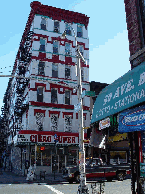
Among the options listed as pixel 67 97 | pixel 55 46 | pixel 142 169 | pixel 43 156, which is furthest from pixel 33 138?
pixel 142 169

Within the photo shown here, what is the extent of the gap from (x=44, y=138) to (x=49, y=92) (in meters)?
6.27

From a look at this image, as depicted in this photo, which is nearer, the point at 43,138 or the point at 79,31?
the point at 43,138

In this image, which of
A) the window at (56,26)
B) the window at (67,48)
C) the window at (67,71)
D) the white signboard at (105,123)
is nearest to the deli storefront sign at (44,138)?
the window at (67,71)

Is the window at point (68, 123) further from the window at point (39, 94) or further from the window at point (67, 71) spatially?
the window at point (67, 71)

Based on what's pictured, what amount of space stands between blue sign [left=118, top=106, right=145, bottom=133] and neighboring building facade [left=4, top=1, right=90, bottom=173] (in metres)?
20.6

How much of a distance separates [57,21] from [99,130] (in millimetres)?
27143

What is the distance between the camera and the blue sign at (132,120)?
7953mm

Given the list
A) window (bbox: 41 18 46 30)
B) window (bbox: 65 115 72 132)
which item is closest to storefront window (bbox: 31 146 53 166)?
window (bbox: 65 115 72 132)

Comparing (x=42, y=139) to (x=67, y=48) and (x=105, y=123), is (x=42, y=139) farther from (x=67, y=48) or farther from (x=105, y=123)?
(x=105, y=123)

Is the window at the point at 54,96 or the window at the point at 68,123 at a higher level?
the window at the point at 54,96

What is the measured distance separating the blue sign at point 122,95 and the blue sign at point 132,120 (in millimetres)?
232

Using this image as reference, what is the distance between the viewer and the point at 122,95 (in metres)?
9.41

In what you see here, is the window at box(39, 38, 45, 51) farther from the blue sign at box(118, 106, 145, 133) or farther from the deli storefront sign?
the blue sign at box(118, 106, 145, 133)

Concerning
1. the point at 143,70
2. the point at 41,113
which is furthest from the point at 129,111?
the point at 41,113
